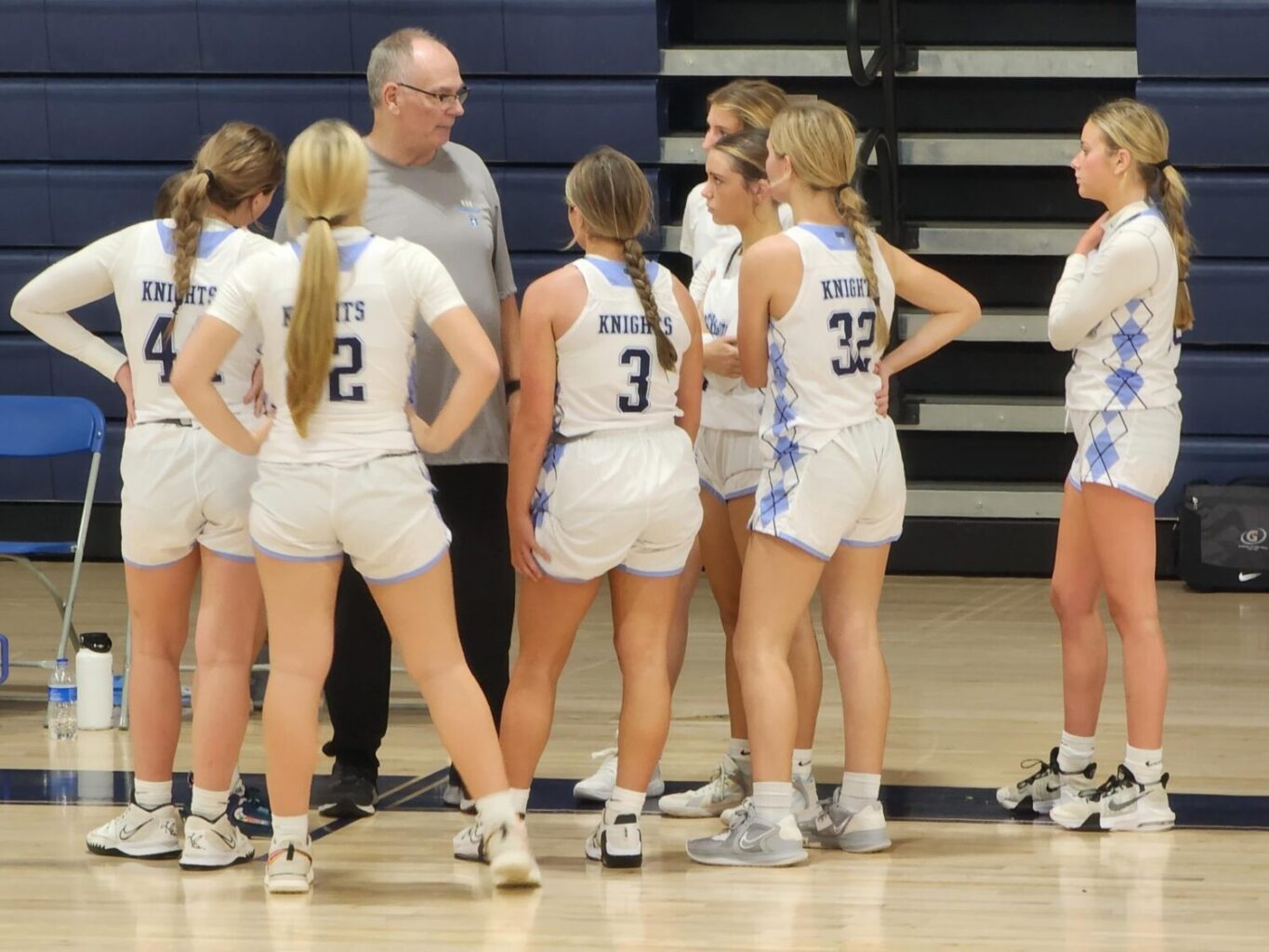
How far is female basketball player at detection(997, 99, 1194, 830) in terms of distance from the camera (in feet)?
12.7

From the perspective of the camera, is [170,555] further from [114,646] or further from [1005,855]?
[114,646]

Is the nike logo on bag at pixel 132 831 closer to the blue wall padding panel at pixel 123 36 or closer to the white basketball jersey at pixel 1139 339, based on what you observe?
the white basketball jersey at pixel 1139 339

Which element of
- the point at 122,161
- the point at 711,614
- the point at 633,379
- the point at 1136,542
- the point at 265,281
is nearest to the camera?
the point at 265,281

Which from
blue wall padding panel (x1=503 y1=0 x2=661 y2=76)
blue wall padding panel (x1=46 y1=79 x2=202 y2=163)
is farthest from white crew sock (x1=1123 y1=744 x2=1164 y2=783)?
blue wall padding panel (x1=46 y1=79 x2=202 y2=163)

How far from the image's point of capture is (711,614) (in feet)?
21.8

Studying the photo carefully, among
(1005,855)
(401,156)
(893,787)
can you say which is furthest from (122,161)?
(1005,855)

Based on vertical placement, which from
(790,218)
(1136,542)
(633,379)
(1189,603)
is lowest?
(1189,603)

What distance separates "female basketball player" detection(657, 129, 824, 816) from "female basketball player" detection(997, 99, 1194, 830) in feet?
1.88

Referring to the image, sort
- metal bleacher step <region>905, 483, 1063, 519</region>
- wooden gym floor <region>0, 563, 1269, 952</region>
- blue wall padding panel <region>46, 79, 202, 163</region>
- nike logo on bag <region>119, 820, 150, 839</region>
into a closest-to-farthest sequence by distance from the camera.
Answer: wooden gym floor <region>0, 563, 1269, 952</region>, nike logo on bag <region>119, 820, 150, 839</region>, metal bleacher step <region>905, 483, 1063, 519</region>, blue wall padding panel <region>46, 79, 202, 163</region>

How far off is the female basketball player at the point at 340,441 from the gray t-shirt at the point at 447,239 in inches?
25.1

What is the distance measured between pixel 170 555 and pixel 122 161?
4535 millimetres

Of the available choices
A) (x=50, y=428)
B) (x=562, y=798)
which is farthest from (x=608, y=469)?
(x=50, y=428)

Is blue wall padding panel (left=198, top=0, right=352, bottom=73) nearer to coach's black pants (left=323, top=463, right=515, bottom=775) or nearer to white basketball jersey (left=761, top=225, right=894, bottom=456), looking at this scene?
coach's black pants (left=323, top=463, right=515, bottom=775)

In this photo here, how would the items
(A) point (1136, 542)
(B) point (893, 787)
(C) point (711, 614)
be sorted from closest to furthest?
(A) point (1136, 542) < (B) point (893, 787) < (C) point (711, 614)
